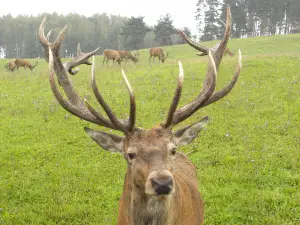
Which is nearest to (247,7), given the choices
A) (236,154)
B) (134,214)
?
(236,154)

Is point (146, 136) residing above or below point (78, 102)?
below

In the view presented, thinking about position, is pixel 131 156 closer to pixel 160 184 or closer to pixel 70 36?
pixel 160 184

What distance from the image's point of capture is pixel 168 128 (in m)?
4.47

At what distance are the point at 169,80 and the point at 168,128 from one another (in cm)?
1419

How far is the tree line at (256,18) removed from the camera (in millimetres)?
70875

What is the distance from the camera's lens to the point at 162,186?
3.55m

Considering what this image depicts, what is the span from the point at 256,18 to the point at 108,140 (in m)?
82.2

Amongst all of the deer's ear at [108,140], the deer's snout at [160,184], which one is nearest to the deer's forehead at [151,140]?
the deer's ear at [108,140]

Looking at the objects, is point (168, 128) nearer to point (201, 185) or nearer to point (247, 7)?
point (201, 185)

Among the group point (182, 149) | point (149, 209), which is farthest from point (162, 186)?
point (182, 149)

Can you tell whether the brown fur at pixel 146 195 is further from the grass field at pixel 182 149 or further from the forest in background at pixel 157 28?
the forest in background at pixel 157 28

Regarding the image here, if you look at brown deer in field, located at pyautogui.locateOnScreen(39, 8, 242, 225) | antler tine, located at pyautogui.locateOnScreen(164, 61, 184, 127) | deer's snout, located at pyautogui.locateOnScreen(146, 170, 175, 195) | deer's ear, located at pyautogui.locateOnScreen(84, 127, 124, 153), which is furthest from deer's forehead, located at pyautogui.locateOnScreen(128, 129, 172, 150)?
deer's snout, located at pyautogui.locateOnScreen(146, 170, 175, 195)

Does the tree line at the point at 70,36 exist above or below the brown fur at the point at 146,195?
above

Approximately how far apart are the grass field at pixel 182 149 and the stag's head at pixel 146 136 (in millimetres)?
2264
